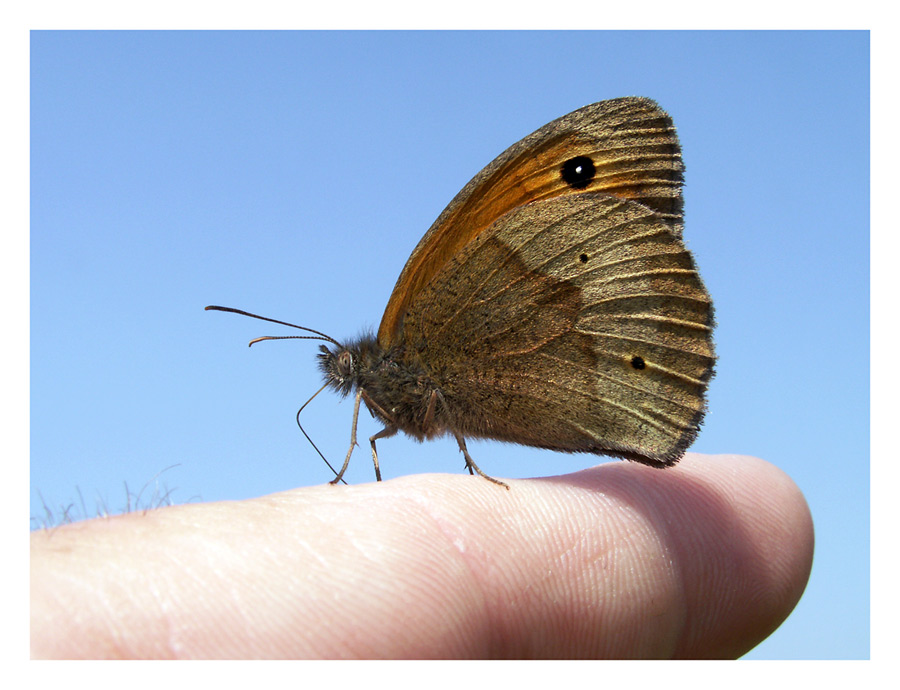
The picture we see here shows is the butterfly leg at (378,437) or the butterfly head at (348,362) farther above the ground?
the butterfly head at (348,362)

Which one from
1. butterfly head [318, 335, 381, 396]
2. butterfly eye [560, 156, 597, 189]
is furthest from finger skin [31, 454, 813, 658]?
butterfly eye [560, 156, 597, 189]

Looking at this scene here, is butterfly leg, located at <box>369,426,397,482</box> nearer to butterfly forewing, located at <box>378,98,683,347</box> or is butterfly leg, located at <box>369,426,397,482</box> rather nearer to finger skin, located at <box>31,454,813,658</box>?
finger skin, located at <box>31,454,813,658</box>

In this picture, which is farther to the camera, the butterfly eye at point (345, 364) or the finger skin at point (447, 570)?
the butterfly eye at point (345, 364)

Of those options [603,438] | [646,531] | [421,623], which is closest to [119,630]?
[421,623]

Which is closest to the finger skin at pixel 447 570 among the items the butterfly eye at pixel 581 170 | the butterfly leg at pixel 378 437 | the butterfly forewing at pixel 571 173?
the butterfly leg at pixel 378 437

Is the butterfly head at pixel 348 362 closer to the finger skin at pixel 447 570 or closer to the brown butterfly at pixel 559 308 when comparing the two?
the brown butterfly at pixel 559 308

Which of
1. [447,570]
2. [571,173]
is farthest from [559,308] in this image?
[447,570]

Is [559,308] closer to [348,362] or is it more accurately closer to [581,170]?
[581,170]
